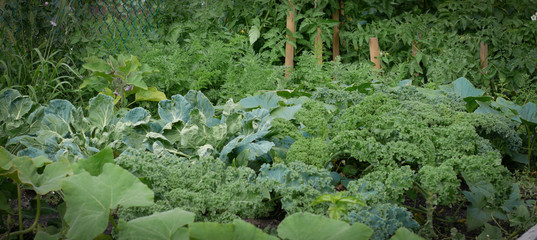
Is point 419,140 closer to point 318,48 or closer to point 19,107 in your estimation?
point 19,107

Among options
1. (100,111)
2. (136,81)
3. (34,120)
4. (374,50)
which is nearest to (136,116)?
(100,111)

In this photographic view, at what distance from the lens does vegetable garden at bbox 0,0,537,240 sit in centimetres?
137

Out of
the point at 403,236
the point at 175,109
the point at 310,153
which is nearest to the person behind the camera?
the point at 403,236

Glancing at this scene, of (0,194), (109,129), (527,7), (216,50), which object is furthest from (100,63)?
(527,7)

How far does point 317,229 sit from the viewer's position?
1259mm

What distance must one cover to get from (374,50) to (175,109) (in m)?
3.93

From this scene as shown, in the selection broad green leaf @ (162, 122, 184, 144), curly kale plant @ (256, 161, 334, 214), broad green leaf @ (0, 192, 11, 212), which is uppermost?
broad green leaf @ (0, 192, 11, 212)

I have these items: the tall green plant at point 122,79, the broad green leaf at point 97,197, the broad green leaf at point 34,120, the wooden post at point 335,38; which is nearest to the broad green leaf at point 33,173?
the broad green leaf at point 97,197

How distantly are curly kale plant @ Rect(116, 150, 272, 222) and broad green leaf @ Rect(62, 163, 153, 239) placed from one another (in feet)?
0.76

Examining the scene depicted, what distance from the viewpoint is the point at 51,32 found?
4.19 m

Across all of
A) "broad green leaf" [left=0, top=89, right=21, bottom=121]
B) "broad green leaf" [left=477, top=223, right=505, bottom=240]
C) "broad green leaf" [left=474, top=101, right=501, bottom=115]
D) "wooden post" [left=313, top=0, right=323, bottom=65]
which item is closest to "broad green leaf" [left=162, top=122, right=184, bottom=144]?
"broad green leaf" [left=0, top=89, right=21, bottom=121]

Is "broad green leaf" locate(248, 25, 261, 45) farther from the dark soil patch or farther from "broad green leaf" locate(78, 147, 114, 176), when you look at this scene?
"broad green leaf" locate(78, 147, 114, 176)

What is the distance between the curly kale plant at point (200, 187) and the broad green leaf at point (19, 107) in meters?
0.66

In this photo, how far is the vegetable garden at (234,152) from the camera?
137 centimetres
